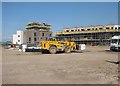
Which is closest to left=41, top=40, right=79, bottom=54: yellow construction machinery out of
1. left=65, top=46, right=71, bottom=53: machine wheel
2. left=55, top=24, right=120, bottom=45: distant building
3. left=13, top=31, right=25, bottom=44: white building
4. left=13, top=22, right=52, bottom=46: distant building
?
left=65, top=46, right=71, bottom=53: machine wheel

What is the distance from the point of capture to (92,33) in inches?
3905

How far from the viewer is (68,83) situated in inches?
440

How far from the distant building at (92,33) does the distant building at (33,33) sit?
6749 millimetres

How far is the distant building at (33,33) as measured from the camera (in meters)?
103

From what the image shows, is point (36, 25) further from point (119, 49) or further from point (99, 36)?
point (119, 49)

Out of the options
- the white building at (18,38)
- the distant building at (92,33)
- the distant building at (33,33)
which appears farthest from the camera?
the white building at (18,38)

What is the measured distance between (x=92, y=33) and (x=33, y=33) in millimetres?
25718

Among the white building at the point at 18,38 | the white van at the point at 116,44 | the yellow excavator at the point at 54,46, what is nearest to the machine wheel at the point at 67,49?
the yellow excavator at the point at 54,46

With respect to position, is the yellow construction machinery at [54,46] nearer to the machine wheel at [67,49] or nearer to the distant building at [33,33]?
the machine wheel at [67,49]

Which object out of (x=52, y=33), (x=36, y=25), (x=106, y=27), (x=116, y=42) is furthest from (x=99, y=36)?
(x=116, y=42)

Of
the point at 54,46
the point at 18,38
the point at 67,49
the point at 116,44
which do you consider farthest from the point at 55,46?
the point at 18,38

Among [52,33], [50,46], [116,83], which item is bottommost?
[116,83]

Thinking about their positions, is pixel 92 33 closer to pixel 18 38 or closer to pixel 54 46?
pixel 18 38

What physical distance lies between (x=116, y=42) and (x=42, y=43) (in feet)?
41.5
